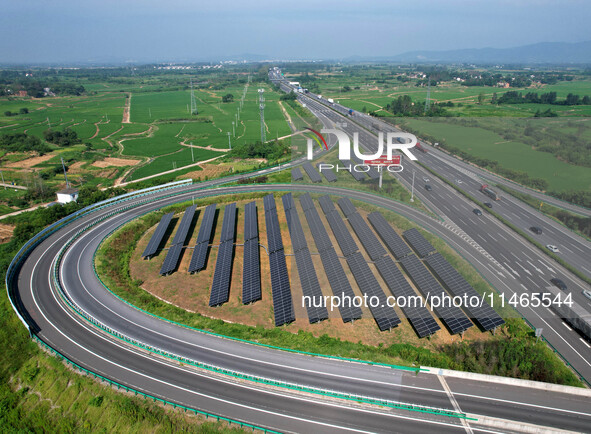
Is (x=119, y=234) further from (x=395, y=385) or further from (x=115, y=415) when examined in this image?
(x=395, y=385)

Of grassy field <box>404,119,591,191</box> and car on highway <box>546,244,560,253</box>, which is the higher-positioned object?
grassy field <box>404,119,591,191</box>

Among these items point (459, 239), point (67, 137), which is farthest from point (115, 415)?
point (67, 137)

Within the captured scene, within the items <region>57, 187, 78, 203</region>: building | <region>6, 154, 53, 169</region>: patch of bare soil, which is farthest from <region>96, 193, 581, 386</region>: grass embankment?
<region>6, 154, 53, 169</region>: patch of bare soil

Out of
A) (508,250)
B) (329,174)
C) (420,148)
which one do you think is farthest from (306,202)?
(508,250)

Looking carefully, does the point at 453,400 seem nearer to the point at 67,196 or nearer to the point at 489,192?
the point at 489,192

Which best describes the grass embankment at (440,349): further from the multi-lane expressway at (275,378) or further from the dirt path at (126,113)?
the dirt path at (126,113)

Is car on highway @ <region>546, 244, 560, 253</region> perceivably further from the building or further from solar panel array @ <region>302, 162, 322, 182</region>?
the building

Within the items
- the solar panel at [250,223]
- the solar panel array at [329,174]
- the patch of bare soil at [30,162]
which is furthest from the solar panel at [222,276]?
the patch of bare soil at [30,162]

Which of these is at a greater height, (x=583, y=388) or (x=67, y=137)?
(x=67, y=137)
